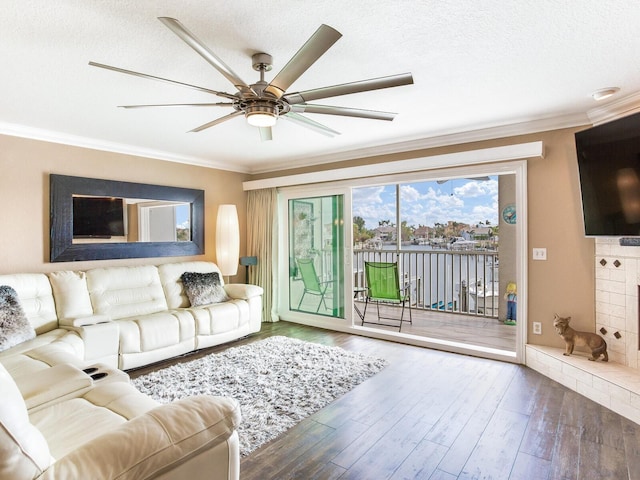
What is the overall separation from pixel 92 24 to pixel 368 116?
5.20ft

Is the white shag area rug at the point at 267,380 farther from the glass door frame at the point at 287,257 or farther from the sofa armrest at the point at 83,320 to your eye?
the glass door frame at the point at 287,257

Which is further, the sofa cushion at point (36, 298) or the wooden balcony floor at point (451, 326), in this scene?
the wooden balcony floor at point (451, 326)

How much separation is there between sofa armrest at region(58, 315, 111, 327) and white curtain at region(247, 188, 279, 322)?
2.42 m

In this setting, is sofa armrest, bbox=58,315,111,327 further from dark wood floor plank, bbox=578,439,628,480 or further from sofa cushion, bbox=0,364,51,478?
dark wood floor plank, bbox=578,439,628,480

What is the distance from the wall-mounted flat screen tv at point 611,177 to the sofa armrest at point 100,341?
4.25m

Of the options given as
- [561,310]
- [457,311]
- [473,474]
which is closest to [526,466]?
[473,474]

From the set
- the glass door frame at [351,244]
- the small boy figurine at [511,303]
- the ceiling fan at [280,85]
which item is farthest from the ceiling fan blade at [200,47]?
the small boy figurine at [511,303]

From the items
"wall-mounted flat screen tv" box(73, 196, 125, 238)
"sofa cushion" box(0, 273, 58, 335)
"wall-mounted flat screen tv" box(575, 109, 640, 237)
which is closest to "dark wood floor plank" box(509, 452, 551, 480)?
"wall-mounted flat screen tv" box(575, 109, 640, 237)

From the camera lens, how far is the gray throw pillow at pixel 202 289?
4.35m

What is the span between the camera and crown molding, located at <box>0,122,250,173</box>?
11.4 ft

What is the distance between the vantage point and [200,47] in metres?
1.58

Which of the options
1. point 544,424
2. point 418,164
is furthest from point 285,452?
point 418,164

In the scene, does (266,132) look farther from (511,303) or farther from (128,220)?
(511,303)

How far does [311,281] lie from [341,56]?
356cm
